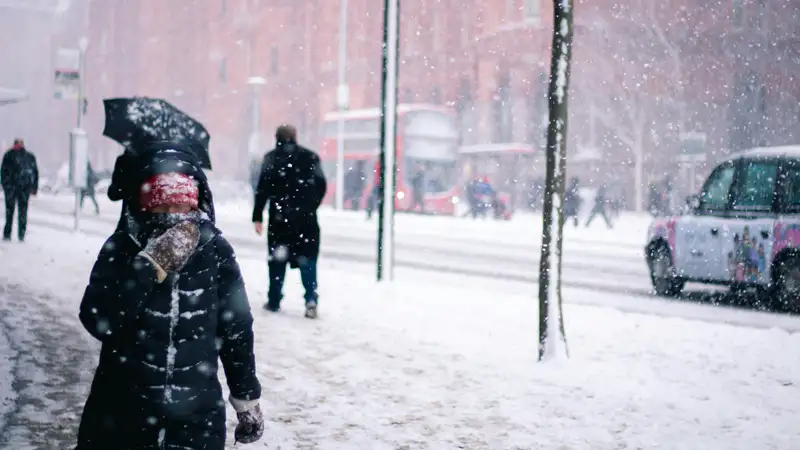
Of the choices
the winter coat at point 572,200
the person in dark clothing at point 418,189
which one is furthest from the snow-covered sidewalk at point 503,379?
the person in dark clothing at point 418,189

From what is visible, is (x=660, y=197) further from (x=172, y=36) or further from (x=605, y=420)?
(x=172, y=36)

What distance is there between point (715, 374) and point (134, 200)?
5.86 m

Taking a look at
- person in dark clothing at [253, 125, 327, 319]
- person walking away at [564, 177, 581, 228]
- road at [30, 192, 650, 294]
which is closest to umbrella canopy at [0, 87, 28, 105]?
road at [30, 192, 650, 294]

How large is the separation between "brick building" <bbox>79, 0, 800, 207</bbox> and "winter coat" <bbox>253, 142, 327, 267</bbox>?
106ft

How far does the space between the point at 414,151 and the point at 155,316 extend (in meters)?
32.0

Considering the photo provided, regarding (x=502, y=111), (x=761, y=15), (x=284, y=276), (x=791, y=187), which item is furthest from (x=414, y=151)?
(x=284, y=276)

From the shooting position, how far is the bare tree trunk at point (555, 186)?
7547 millimetres

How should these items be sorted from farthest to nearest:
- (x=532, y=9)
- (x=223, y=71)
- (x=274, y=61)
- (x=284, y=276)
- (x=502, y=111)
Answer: (x=223, y=71), (x=274, y=61), (x=502, y=111), (x=532, y=9), (x=284, y=276)

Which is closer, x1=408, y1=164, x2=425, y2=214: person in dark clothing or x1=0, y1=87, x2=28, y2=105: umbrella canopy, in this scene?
x1=0, y1=87, x2=28, y2=105: umbrella canopy

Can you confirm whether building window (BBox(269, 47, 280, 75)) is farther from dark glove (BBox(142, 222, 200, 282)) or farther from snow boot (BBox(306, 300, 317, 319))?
dark glove (BBox(142, 222, 200, 282))

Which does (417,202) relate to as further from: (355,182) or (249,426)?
(249,426)

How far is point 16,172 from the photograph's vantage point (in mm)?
16781

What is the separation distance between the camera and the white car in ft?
37.0

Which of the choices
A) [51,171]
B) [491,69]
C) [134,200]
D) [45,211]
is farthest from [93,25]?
[134,200]
